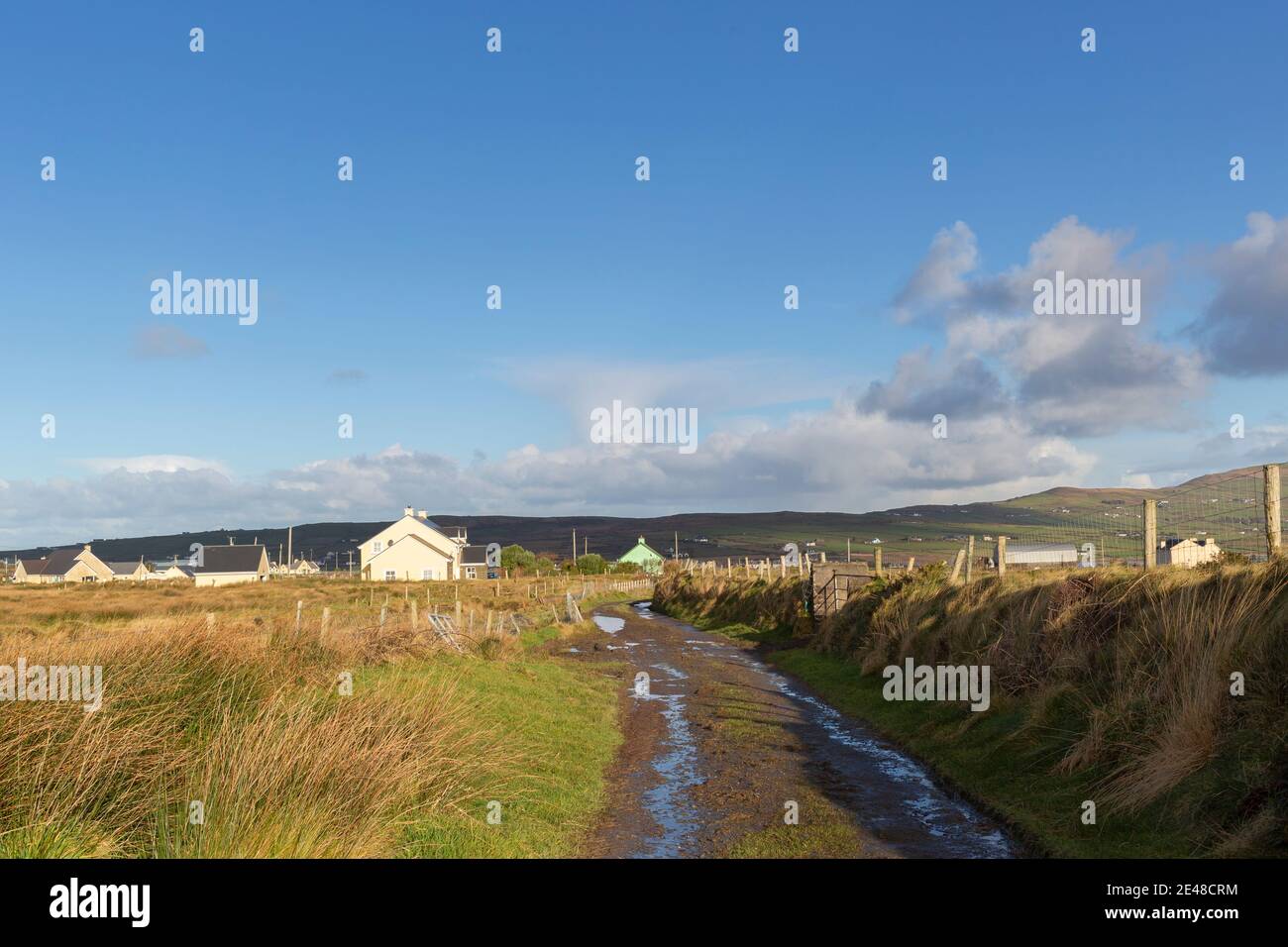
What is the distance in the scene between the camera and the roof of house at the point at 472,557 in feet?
378

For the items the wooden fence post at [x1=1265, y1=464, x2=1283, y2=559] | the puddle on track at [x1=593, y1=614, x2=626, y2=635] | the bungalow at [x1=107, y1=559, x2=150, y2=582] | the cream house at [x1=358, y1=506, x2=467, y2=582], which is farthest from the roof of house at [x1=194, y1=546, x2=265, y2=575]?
the wooden fence post at [x1=1265, y1=464, x2=1283, y2=559]

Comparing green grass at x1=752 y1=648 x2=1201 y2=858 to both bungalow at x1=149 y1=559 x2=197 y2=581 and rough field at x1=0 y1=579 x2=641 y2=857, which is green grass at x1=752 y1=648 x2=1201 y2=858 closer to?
rough field at x1=0 y1=579 x2=641 y2=857

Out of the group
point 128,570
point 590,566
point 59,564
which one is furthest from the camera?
point 128,570

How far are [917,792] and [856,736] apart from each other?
4.58 m

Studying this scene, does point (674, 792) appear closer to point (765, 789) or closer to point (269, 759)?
point (765, 789)

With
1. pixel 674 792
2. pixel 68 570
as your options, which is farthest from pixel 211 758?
pixel 68 570

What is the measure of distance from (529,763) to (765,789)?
11.6 ft

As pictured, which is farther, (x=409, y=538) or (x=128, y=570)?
(x=128, y=570)

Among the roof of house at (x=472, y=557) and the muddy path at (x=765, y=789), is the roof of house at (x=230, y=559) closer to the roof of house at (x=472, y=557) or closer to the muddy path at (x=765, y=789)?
the roof of house at (x=472, y=557)

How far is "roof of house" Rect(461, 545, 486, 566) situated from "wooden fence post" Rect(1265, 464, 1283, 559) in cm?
10495

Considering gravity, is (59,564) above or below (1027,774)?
below

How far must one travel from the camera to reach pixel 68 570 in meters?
132
